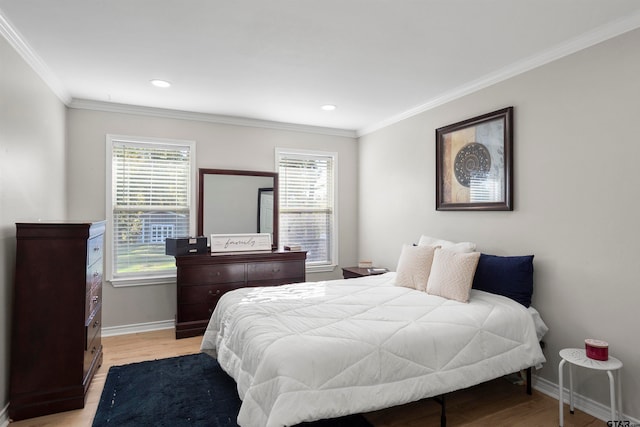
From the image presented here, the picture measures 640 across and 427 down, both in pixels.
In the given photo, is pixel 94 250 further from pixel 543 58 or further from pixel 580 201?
pixel 543 58

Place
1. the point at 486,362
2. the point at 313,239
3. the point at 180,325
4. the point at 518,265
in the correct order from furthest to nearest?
the point at 313,239 < the point at 180,325 < the point at 518,265 < the point at 486,362

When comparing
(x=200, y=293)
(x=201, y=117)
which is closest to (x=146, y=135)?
(x=201, y=117)

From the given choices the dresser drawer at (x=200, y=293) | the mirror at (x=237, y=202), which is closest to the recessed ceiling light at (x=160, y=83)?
the mirror at (x=237, y=202)

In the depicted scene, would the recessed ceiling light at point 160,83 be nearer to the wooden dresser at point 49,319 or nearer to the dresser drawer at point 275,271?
the wooden dresser at point 49,319

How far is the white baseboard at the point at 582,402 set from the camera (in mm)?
2361

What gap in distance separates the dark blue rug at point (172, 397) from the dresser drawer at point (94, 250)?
98cm

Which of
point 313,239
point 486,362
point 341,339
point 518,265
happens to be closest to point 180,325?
point 313,239

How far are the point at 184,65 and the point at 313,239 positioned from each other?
2875 mm

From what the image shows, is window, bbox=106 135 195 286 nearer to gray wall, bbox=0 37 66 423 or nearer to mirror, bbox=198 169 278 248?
mirror, bbox=198 169 278 248

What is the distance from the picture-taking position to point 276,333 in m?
2.08

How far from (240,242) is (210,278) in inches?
22.7

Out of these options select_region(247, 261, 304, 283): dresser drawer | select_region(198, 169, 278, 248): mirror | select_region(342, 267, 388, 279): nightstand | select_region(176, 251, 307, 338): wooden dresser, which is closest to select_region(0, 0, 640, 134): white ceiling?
select_region(198, 169, 278, 248): mirror

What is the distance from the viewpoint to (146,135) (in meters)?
4.14

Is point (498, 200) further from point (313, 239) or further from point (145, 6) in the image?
point (145, 6)
